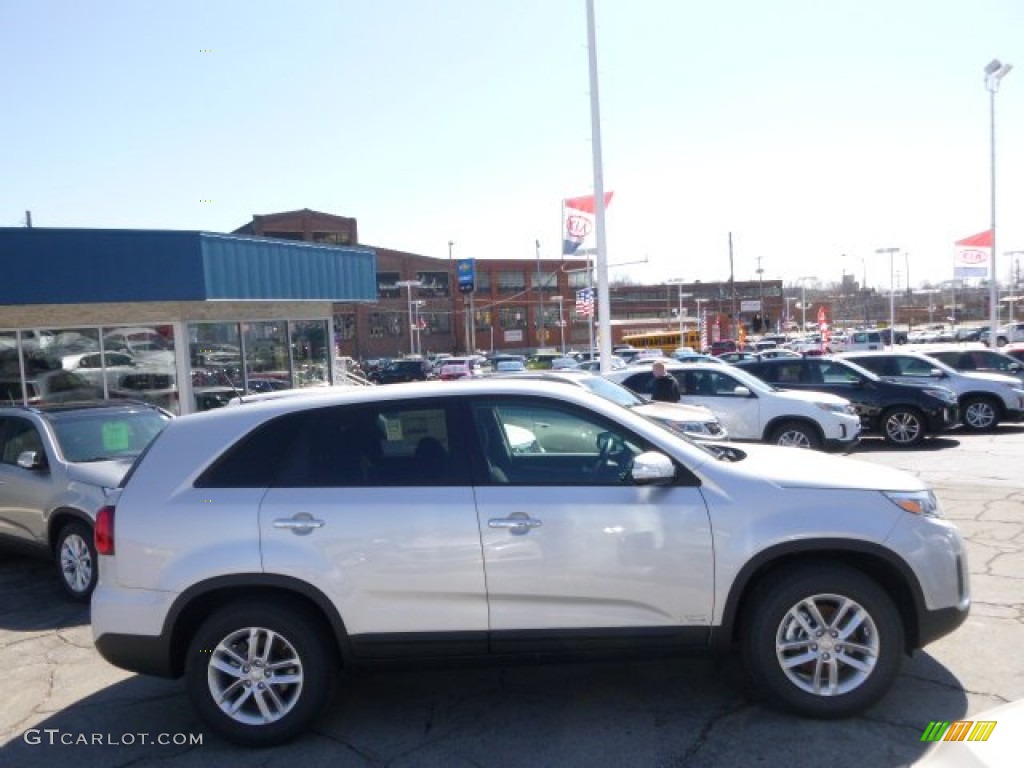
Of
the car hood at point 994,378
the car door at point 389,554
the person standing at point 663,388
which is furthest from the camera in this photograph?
the car hood at point 994,378

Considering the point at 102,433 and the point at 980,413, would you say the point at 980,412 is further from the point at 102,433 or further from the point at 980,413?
the point at 102,433

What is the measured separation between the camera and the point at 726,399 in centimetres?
1290

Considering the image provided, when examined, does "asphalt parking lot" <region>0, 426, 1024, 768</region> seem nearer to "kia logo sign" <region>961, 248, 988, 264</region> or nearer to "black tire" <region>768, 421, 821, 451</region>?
"black tire" <region>768, 421, 821, 451</region>

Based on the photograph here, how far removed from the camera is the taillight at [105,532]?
3.90 m

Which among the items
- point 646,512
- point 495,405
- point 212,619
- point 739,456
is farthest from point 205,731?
point 739,456

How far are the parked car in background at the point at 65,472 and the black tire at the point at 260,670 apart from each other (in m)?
3.24

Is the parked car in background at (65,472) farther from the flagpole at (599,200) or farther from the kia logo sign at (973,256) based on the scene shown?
the kia logo sign at (973,256)

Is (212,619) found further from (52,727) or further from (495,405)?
(495,405)

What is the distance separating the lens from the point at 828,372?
47.2ft

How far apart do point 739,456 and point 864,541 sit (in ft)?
2.75

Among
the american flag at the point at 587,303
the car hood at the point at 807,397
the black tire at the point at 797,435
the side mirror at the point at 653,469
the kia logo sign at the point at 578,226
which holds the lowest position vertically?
the black tire at the point at 797,435

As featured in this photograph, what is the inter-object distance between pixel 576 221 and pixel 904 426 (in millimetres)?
7867

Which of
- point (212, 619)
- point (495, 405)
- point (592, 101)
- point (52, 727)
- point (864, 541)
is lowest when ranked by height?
point (52, 727)

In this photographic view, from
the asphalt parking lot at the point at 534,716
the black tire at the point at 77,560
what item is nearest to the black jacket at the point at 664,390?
the asphalt parking lot at the point at 534,716
